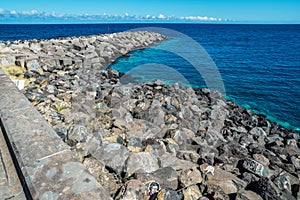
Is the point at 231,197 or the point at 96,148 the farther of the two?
the point at 96,148

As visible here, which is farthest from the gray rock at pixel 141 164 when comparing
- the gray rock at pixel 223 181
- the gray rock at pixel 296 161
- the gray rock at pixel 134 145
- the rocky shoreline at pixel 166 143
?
the gray rock at pixel 296 161

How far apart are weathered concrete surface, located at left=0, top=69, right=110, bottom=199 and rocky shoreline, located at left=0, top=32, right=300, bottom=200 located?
102cm

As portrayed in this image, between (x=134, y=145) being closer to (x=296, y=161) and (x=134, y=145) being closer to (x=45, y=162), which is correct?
(x=45, y=162)

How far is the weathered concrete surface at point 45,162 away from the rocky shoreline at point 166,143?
1.02m

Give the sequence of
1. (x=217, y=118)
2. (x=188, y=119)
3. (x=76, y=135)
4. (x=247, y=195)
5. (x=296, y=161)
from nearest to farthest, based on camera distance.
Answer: (x=247, y=195), (x=76, y=135), (x=296, y=161), (x=188, y=119), (x=217, y=118)

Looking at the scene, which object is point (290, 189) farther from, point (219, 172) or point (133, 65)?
point (133, 65)

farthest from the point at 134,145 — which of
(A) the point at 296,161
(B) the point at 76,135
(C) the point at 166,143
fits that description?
(A) the point at 296,161

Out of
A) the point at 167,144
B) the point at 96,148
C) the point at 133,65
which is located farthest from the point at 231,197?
the point at 133,65

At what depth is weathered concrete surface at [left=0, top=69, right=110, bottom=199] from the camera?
1.52 metres

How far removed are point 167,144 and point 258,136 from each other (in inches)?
143

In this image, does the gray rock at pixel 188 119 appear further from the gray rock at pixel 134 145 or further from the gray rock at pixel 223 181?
the gray rock at pixel 223 181

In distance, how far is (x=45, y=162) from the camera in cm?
174

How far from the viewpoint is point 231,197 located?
311 centimetres

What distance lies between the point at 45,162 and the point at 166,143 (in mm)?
3001
